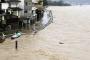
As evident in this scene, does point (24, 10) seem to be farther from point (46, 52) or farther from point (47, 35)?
point (46, 52)

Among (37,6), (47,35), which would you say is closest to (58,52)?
(47,35)

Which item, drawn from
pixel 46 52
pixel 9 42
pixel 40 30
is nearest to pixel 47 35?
pixel 40 30

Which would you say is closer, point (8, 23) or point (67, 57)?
point (67, 57)

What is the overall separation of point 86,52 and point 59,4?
522ft

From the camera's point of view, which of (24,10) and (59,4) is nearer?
(24,10)

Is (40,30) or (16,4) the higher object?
A: (16,4)

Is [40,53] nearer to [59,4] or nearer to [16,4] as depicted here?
[16,4]

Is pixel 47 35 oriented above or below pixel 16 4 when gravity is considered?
below

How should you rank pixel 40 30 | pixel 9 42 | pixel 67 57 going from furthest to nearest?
1. pixel 40 30
2. pixel 9 42
3. pixel 67 57

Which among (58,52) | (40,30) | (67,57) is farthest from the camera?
(40,30)

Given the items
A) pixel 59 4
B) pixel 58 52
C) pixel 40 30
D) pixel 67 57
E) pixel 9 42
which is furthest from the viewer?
pixel 59 4

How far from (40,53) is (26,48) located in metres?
3.28

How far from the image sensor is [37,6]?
68.9 m

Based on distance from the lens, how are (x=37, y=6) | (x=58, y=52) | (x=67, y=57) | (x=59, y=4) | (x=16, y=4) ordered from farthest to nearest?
(x=59, y=4) → (x=37, y=6) → (x=16, y=4) → (x=58, y=52) → (x=67, y=57)
